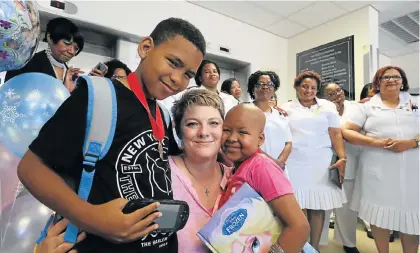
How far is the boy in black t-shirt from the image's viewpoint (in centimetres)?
64

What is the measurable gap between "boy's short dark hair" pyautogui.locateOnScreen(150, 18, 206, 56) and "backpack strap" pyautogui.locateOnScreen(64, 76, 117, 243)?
0.80 ft

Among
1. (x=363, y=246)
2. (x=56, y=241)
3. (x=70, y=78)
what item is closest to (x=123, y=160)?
(x=56, y=241)

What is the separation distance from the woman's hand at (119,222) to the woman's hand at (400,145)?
7.06ft

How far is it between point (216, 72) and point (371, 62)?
2.98 metres

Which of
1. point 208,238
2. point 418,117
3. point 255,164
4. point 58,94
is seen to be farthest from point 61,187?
point 418,117

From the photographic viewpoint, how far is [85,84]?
2.34ft

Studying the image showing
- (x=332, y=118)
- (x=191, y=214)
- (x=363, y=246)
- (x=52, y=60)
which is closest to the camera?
(x=191, y=214)

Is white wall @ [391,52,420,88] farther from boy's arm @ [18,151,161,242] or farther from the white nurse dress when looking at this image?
boy's arm @ [18,151,161,242]

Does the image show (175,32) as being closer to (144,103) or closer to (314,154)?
(144,103)

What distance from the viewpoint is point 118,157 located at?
72cm

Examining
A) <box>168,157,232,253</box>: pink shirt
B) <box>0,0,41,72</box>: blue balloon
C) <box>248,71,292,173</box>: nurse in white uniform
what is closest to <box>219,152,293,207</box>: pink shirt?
<box>168,157,232,253</box>: pink shirt

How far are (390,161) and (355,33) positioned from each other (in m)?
3.07

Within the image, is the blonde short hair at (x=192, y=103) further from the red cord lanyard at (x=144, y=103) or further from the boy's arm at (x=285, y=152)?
the boy's arm at (x=285, y=152)

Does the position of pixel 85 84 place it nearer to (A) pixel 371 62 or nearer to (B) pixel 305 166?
(B) pixel 305 166
